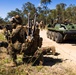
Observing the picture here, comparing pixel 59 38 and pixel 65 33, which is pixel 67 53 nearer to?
pixel 65 33

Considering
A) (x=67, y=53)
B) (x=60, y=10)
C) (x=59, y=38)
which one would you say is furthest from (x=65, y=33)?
(x=60, y=10)

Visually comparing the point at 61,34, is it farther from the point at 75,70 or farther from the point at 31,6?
the point at 31,6

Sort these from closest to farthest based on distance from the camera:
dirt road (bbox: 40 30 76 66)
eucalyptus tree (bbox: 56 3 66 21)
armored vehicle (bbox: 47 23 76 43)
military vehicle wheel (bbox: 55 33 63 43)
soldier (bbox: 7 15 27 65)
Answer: soldier (bbox: 7 15 27 65)
dirt road (bbox: 40 30 76 66)
armored vehicle (bbox: 47 23 76 43)
military vehicle wheel (bbox: 55 33 63 43)
eucalyptus tree (bbox: 56 3 66 21)

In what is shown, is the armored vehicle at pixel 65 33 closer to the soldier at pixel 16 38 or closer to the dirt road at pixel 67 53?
the dirt road at pixel 67 53

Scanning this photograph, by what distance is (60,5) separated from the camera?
49438 mm

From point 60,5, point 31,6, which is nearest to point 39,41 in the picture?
point 60,5

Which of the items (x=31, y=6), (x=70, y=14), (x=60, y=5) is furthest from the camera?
(x=31, y=6)

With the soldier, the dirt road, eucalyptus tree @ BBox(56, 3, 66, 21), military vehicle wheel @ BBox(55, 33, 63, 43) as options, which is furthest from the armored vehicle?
eucalyptus tree @ BBox(56, 3, 66, 21)

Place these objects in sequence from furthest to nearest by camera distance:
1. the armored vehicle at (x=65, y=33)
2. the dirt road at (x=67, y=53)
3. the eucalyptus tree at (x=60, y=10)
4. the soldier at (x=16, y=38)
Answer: the eucalyptus tree at (x=60, y=10), the armored vehicle at (x=65, y=33), the dirt road at (x=67, y=53), the soldier at (x=16, y=38)

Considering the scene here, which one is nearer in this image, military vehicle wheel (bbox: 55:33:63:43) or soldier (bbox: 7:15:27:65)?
soldier (bbox: 7:15:27:65)

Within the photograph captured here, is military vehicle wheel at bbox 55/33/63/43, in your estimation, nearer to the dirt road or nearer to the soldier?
the dirt road

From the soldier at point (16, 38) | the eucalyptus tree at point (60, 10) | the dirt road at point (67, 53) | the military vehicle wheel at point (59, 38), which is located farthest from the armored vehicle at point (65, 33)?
the eucalyptus tree at point (60, 10)

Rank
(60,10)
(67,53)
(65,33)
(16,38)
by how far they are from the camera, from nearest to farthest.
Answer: (16,38)
(67,53)
(65,33)
(60,10)

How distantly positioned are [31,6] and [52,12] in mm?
11405
